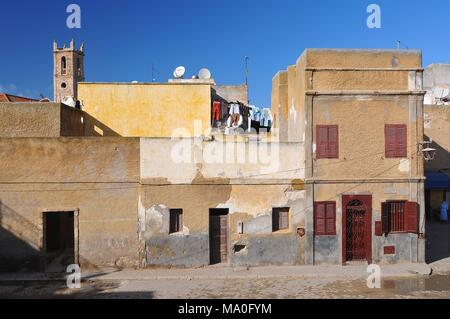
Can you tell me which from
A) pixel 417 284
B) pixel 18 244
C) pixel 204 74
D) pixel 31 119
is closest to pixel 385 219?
pixel 417 284

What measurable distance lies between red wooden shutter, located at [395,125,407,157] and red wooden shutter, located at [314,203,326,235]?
11.3 feet

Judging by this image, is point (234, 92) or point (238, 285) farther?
point (234, 92)

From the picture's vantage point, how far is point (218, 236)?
18.9m

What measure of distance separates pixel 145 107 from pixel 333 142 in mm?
9365

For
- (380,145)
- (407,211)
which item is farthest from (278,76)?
(407,211)

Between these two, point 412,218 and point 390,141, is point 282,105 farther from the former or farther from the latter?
point 412,218

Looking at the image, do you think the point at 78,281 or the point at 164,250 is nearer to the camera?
the point at 78,281

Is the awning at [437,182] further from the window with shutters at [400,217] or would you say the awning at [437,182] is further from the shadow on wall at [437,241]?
the window with shutters at [400,217]

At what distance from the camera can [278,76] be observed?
75.2 feet

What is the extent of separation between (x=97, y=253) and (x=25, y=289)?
9.10 feet

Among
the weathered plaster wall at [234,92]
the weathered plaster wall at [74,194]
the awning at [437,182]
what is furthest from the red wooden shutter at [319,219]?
the weathered plaster wall at [234,92]

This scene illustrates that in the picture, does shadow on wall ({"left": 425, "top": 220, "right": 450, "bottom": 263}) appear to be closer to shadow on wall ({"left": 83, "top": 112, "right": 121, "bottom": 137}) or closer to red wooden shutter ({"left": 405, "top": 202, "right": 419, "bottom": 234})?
red wooden shutter ({"left": 405, "top": 202, "right": 419, "bottom": 234})

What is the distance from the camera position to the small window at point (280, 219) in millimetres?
18906

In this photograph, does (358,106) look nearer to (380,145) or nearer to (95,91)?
(380,145)
